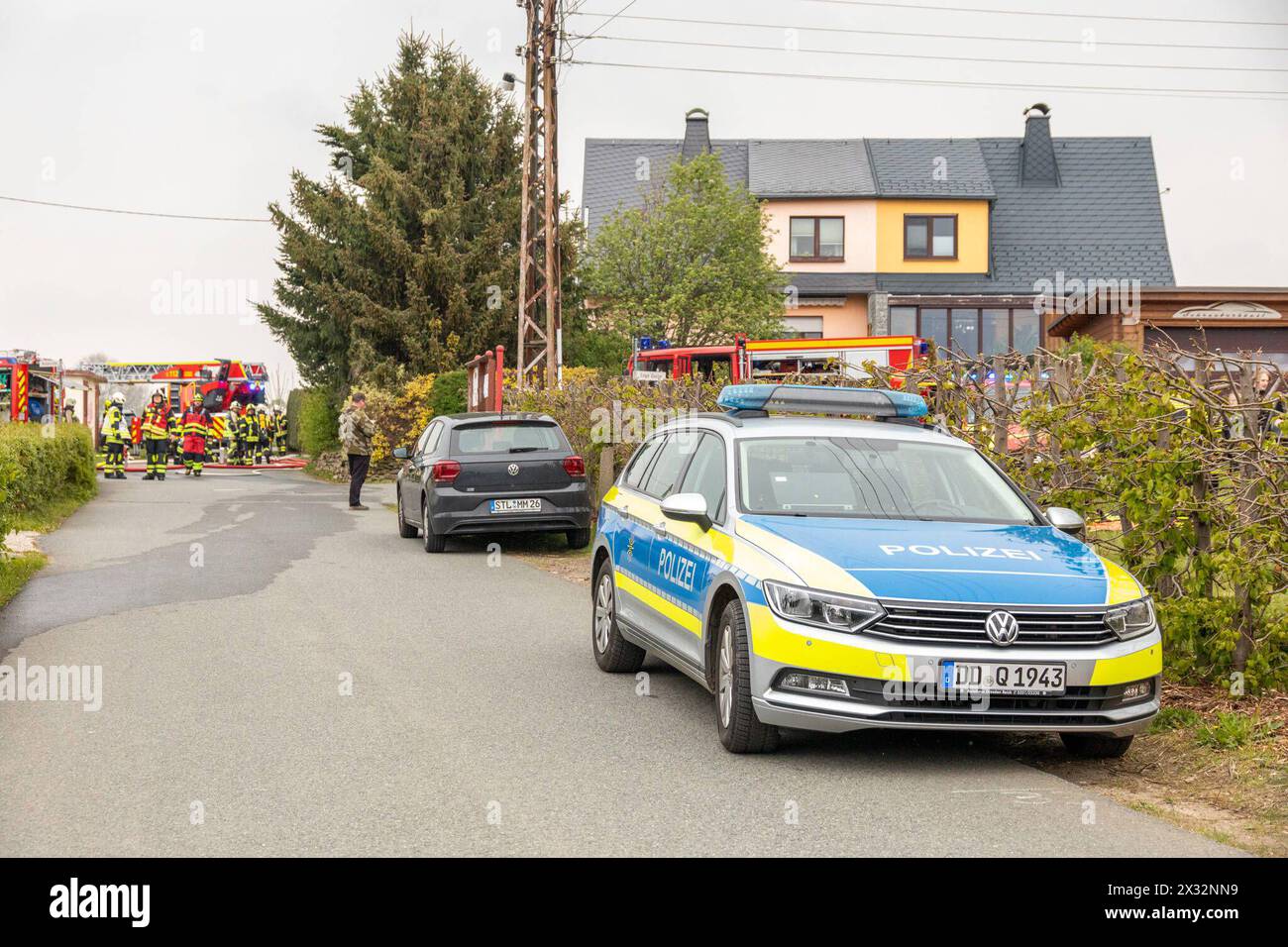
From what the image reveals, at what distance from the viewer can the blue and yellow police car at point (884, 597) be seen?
636 cm

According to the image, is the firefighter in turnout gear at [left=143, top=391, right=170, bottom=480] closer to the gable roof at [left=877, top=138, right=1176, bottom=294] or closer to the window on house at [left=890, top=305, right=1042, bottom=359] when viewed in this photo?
the window on house at [left=890, top=305, right=1042, bottom=359]

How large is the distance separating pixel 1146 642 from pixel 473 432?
11.6m

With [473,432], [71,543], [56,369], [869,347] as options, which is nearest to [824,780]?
[473,432]

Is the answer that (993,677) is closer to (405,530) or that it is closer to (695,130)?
(405,530)

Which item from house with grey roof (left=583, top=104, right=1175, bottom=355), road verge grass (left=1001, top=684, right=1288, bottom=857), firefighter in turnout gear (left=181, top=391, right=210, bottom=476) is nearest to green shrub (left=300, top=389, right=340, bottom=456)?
firefighter in turnout gear (left=181, top=391, right=210, bottom=476)

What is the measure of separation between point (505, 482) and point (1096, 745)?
1082 centimetres

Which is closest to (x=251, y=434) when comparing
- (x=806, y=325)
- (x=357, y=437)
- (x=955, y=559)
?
(x=806, y=325)

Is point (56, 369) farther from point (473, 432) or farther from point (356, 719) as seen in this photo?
point (356, 719)

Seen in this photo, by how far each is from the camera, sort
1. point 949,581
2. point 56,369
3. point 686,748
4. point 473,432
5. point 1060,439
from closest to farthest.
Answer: point 949,581 → point 686,748 → point 1060,439 → point 473,432 → point 56,369

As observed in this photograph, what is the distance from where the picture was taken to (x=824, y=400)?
8.59m

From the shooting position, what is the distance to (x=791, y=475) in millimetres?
7809

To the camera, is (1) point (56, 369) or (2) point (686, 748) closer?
(2) point (686, 748)
